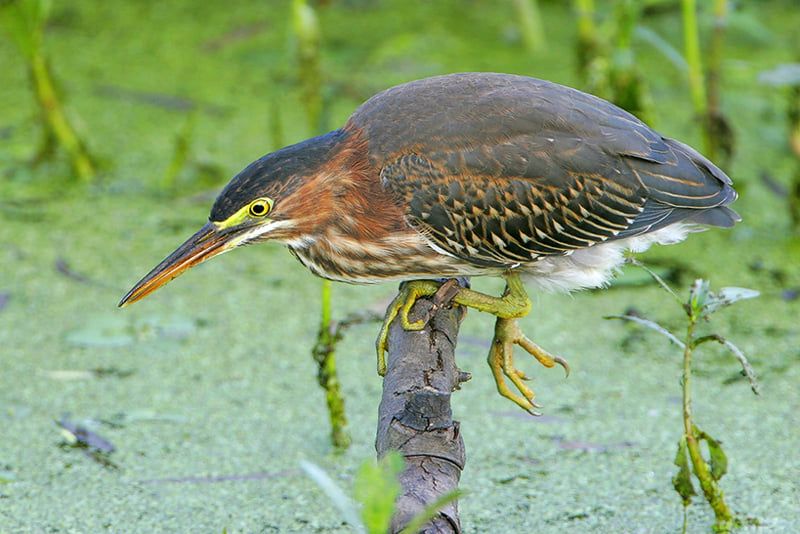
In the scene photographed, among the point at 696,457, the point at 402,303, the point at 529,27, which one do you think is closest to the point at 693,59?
the point at 529,27

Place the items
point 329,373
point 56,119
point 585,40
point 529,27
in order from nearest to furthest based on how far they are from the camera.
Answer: point 329,373, point 56,119, point 585,40, point 529,27

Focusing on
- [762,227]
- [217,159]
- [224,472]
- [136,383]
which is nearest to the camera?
[224,472]

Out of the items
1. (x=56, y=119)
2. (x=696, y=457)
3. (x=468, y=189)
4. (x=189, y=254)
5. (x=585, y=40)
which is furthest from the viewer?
(x=585, y=40)

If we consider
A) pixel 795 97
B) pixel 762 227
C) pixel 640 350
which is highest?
pixel 795 97

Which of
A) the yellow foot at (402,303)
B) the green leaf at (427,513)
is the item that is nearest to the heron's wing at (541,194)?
the yellow foot at (402,303)

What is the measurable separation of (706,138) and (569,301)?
0.96 metres

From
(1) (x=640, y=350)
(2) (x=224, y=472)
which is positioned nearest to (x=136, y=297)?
(2) (x=224, y=472)

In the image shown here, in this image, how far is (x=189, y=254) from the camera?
2.73 m

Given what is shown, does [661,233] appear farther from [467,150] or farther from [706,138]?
[706,138]

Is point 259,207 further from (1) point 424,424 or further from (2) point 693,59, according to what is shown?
(2) point 693,59

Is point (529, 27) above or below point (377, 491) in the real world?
above

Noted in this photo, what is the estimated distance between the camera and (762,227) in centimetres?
449

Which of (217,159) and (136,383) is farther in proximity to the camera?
(217,159)

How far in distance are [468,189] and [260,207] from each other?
519 mm
